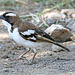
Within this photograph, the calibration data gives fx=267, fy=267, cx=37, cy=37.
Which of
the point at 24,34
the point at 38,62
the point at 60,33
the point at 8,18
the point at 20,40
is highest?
the point at 8,18

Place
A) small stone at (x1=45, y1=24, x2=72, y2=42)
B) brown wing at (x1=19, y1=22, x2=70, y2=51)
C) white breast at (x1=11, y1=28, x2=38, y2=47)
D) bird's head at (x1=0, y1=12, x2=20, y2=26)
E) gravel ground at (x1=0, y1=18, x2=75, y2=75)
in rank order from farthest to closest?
1. small stone at (x1=45, y1=24, x2=72, y2=42)
2. bird's head at (x1=0, y1=12, x2=20, y2=26)
3. brown wing at (x1=19, y1=22, x2=70, y2=51)
4. white breast at (x1=11, y1=28, x2=38, y2=47)
5. gravel ground at (x1=0, y1=18, x2=75, y2=75)

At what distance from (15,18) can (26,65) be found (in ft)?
3.99

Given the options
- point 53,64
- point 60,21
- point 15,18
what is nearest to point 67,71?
point 53,64

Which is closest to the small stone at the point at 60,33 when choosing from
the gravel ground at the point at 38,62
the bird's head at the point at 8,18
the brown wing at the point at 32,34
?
the gravel ground at the point at 38,62

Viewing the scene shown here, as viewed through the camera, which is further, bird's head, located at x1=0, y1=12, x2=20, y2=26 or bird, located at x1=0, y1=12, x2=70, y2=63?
bird's head, located at x1=0, y1=12, x2=20, y2=26

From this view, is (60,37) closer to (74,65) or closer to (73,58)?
(73,58)

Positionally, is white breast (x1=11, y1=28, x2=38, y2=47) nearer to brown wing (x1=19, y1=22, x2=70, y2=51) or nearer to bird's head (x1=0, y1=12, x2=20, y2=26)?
brown wing (x1=19, y1=22, x2=70, y2=51)

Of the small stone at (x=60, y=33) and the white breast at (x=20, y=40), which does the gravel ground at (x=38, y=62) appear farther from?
the white breast at (x=20, y=40)

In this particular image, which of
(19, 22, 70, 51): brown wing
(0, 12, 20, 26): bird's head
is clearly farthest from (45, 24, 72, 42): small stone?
(0, 12, 20, 26): bird's head

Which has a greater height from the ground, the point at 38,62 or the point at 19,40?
the point at 19,40

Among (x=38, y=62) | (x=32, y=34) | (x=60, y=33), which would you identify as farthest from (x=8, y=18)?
(x=60, y=33)

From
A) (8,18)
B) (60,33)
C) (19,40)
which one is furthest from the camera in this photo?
(60,33)

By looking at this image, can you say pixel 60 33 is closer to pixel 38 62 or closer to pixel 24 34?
pixel 38 62

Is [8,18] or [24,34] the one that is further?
[8,18]
